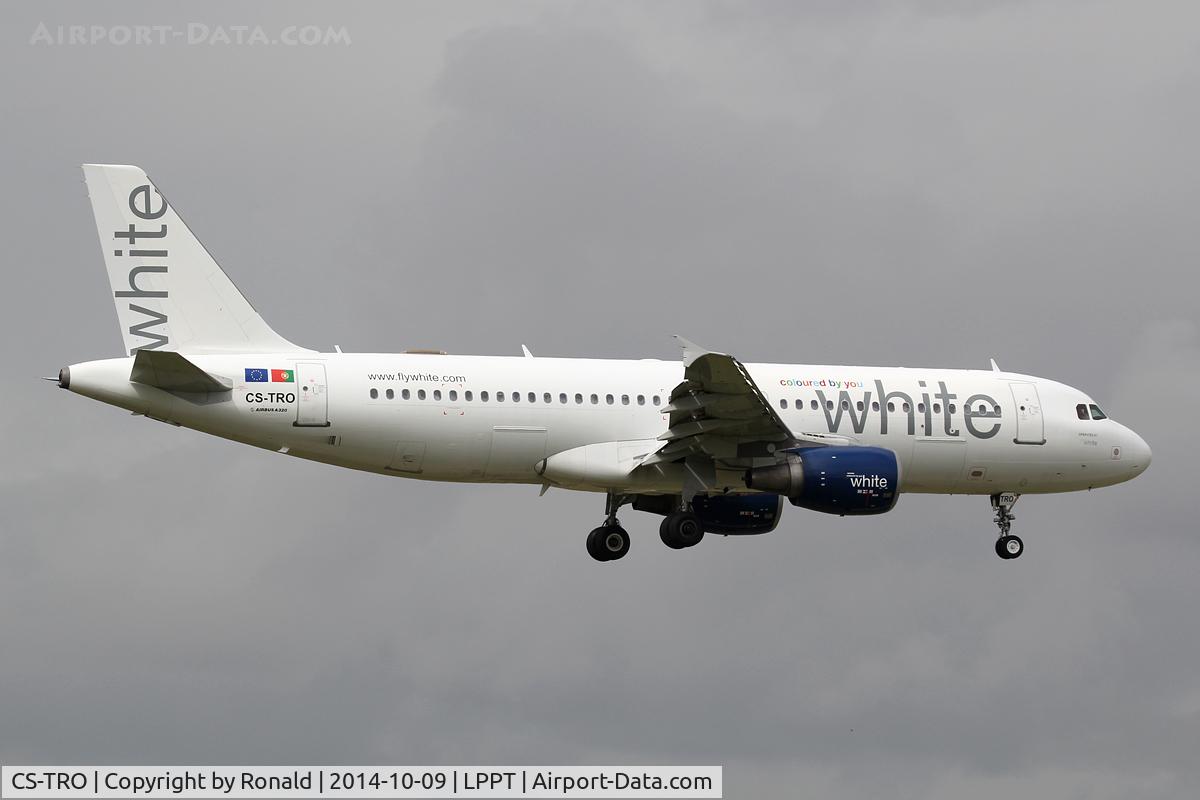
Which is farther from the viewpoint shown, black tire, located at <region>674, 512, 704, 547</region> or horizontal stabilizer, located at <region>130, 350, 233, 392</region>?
black tire, located at <region>674, 512, 704, 547</region>

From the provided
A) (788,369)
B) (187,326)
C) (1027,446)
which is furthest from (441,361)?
(1027,446)

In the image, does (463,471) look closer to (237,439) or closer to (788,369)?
(237,439)

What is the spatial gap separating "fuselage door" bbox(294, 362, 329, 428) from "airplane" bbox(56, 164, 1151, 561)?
3 cm

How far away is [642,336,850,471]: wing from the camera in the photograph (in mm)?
36875

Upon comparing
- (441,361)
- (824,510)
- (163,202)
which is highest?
(163,202)

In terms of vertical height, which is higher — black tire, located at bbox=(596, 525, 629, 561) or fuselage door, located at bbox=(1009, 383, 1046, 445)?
fuselage door, located at bbox=(1009, 383, 1046, 445)

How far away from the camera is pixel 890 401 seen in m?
42.1

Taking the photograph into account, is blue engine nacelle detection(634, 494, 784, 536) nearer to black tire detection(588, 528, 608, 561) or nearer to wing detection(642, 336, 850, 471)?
black tire detection(588, 528, 608, 561)

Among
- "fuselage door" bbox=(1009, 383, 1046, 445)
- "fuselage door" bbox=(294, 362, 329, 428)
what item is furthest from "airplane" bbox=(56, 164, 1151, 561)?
"fuselage door" bbox=(1009, 383, 1046, 445)

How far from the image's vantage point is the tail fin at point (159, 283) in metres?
38.8

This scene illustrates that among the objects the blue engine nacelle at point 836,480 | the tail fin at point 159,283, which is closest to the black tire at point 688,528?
the blue engine nacelle at point 836,480

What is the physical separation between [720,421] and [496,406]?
477 centimetres

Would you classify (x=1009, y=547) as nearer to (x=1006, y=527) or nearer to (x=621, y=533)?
(x=1006, y=527)

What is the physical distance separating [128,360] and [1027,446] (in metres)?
20.8
